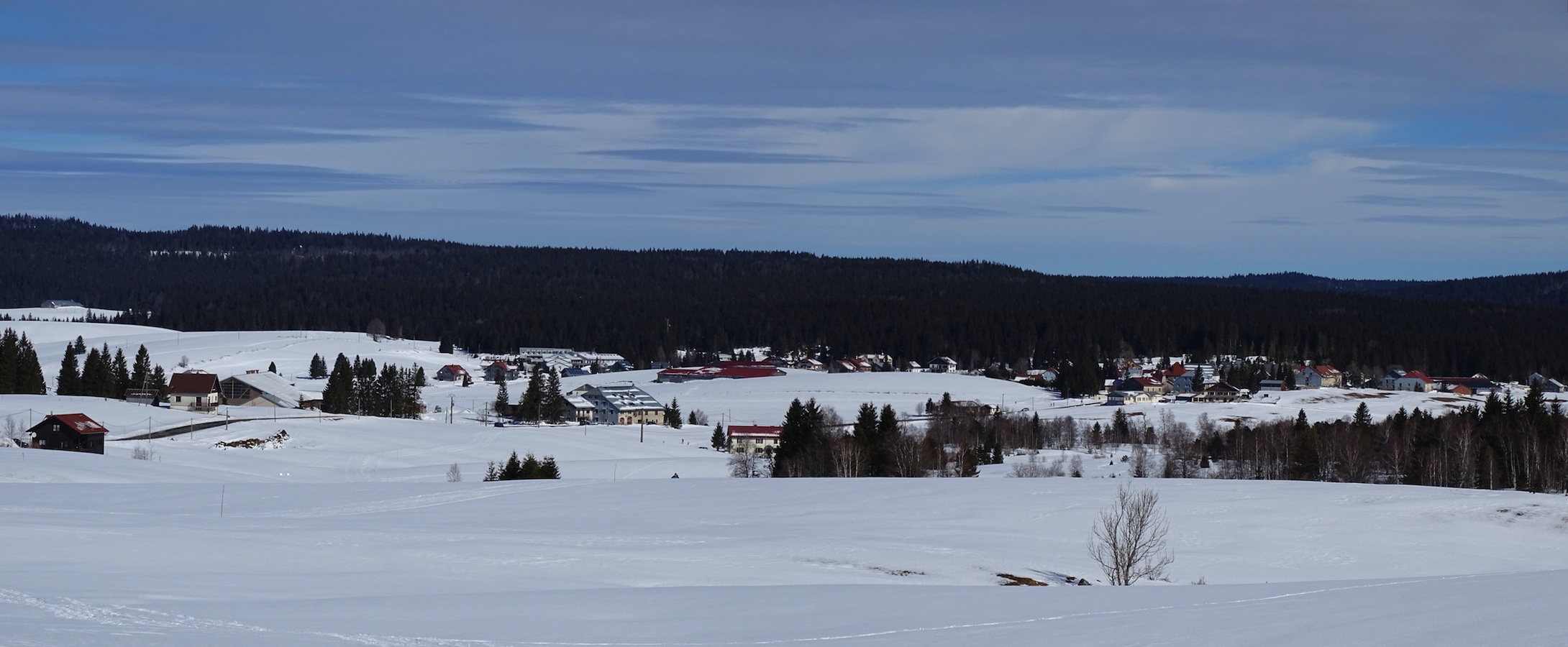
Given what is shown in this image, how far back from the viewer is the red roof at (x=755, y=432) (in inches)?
2871

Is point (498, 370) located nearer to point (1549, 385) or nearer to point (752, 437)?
point (752, 437)

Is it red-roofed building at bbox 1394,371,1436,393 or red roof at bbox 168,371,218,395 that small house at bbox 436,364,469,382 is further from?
red-roofed building at bbox 1394,371,1436,393

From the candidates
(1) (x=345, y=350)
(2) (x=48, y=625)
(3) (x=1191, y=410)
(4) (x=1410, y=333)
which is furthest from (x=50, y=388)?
(4) (x=1410, y=333)

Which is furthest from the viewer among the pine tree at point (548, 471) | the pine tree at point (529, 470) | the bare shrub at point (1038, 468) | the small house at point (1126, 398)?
the small house at point (1126, 398)

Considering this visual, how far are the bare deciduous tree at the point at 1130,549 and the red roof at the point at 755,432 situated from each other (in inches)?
1748

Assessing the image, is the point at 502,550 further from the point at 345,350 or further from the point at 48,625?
the point at 345,350

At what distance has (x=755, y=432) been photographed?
241ft

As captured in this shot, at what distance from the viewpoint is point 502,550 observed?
24.8 metres

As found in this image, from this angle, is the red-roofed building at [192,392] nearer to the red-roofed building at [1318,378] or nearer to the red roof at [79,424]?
the red roof at [79,424]

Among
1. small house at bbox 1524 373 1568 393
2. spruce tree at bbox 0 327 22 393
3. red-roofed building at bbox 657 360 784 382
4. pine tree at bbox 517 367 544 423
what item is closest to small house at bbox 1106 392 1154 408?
red-roofed building at bbox 657 360 784 382

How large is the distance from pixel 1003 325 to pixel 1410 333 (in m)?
43.8

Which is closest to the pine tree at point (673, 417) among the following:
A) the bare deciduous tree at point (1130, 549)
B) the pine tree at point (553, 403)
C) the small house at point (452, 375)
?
the pine tree at point (553, 403)

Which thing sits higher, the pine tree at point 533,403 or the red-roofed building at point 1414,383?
the red-roofed building at point 1414,383

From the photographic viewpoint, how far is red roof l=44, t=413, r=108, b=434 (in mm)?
50906
